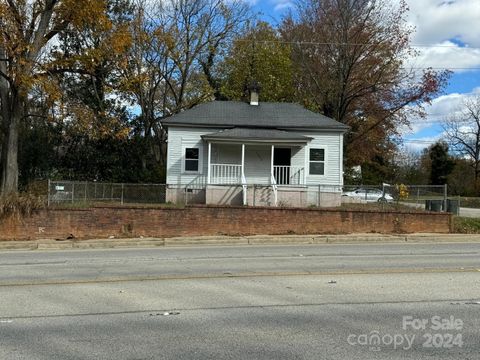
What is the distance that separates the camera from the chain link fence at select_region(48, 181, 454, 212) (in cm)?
2052

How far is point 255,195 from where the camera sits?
22891 mm

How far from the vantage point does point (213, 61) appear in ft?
138

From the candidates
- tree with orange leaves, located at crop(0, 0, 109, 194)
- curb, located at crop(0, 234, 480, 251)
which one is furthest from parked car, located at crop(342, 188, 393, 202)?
tree with orange leaves, located at crop(0, 0, 109, 194)

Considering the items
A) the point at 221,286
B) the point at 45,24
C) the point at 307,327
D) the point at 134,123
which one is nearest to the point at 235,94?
the point at 134,123

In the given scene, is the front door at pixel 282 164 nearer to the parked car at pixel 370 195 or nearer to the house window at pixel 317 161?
the house window at pixel 317 161

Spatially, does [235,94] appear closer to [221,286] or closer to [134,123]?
[134,123]

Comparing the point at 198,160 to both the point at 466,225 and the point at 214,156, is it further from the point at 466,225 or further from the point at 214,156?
the point at 466,225

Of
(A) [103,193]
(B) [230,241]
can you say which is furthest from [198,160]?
(B) [230,241]

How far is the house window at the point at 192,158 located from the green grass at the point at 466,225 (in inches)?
509

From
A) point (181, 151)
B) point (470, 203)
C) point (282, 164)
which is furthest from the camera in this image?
point (470, 203)

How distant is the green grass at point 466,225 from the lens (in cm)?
2051

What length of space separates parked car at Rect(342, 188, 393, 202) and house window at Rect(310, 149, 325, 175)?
3.09 m

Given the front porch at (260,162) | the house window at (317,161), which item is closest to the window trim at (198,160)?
the front porch at (260,162)

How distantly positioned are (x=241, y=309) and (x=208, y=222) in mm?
12136
